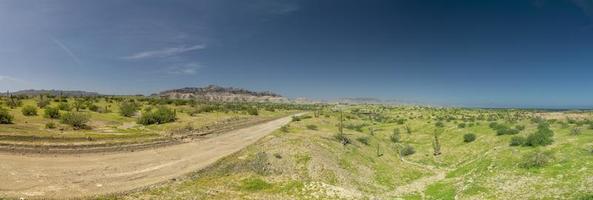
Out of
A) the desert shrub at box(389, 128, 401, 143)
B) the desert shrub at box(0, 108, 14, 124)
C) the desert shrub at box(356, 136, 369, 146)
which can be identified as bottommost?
the desert shrub at box(389, 128, 401, 143)

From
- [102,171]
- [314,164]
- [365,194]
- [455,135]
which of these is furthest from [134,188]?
[455,135]

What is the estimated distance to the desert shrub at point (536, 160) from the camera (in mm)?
30984

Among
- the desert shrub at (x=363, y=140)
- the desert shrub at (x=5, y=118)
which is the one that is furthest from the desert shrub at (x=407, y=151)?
the desert shrub at (x=5, y=118)

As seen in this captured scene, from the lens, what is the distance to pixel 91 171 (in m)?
33.1

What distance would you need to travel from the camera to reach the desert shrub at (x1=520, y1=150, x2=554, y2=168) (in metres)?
31.0

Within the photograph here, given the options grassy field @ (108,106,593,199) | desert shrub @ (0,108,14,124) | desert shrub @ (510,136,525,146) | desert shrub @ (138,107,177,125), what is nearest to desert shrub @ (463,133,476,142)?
grassy field @ (108,106,593,199)

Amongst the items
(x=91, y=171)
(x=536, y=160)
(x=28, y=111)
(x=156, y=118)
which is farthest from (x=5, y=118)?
(x=536, y=160)

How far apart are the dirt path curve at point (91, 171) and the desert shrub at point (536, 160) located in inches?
1082

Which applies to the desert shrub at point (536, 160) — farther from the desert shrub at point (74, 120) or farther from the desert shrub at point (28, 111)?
the desert shrub at point (28, 111)

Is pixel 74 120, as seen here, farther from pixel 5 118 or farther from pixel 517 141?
pixel 517 141

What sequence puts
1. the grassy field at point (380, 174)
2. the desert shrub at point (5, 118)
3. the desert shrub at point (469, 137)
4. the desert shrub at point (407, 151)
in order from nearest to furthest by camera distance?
1. the grassy field at point (380, 174)
2. the desert shrub at point (407, 151)
3. the desert shrub at point (469, 137)
4. the desert shrub at point (5, 118)

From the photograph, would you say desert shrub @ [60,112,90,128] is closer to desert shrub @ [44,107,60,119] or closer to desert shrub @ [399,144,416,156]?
desert shrub @ [44,107,60,119]

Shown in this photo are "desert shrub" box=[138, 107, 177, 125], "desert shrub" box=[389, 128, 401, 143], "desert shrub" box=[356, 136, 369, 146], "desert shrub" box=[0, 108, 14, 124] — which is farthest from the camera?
"desert shrub" box=[138, 107, 177, 125]

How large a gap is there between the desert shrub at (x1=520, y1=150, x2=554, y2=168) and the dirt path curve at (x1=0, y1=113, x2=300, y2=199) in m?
27.5
